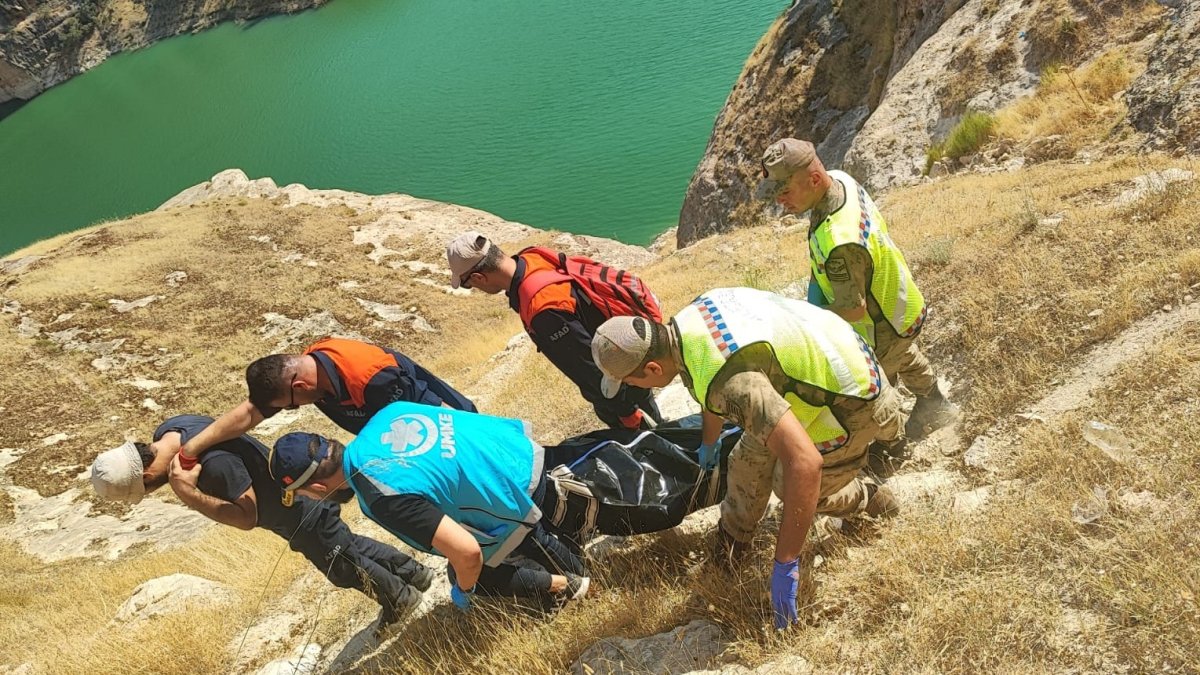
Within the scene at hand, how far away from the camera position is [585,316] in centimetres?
444

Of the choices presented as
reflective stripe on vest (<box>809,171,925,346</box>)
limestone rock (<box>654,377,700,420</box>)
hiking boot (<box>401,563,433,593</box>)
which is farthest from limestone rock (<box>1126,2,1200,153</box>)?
hiking boot (<box>401,563,433,593</box>)

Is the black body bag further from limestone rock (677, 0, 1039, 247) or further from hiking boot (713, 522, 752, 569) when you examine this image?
limestone rock (677, 0, 1039, 247)

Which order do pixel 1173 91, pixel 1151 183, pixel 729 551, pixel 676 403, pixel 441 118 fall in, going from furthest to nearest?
1. pixel 441 118
2. pixel 1173 91
3. pixel 676 403
4. pixel 1151 183
5. pixel 729 551

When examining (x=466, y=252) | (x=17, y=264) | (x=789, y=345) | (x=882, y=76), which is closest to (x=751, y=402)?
(x=789, y=345)

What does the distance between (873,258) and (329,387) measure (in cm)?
315

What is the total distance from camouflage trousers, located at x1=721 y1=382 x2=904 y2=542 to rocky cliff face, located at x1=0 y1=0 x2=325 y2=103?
82.3 m

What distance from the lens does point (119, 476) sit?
4195 mm

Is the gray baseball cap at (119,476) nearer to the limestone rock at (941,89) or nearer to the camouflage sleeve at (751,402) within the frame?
the camouflage sleeve at (751,402)

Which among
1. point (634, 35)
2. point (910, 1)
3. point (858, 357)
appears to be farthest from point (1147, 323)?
point (634, 35)

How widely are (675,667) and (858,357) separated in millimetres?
1564

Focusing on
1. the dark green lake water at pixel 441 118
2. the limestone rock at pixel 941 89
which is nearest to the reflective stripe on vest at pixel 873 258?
the limestone rock at pixel 941 89

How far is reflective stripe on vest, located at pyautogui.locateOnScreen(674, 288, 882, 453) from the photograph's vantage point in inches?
116

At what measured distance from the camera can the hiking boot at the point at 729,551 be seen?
3613 mm

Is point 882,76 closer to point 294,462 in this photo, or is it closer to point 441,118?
point 294,462
